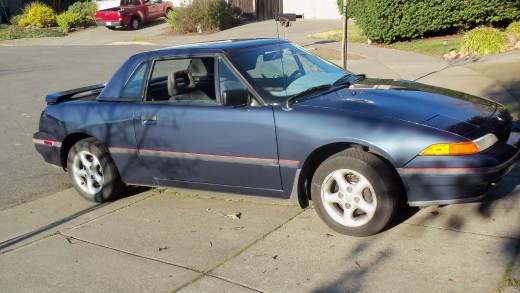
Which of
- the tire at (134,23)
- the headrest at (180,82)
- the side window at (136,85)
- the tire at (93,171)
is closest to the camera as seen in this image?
the headrest at (180,82)

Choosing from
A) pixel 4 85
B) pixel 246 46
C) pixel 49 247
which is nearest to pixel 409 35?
pixel 4 85

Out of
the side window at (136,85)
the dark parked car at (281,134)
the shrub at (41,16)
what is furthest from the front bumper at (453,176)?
the shrub at (41,16)

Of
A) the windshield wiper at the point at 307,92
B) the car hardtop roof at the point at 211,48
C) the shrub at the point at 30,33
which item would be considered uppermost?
the car hardtop roof at the point at 211,48

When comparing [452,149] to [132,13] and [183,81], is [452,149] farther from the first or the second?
[132,13]

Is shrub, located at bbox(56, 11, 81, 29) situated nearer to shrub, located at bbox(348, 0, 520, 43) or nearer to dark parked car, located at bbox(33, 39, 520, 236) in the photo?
shrub, located at bbox(348, 0, 520, 43)

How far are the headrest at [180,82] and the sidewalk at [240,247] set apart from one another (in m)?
1.14

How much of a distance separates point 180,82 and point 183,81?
5 centimetres

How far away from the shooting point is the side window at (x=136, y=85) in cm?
573

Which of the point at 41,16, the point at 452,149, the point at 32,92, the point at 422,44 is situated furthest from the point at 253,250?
the point at 41,16

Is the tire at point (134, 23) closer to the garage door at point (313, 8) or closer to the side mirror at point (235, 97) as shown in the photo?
the garage door at point (313, 8)

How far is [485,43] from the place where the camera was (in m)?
14.6

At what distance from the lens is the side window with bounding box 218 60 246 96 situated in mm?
5090

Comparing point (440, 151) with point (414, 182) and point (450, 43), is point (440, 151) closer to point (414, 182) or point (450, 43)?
point (414, 182)

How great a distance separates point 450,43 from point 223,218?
14.4m
